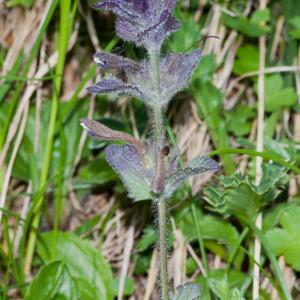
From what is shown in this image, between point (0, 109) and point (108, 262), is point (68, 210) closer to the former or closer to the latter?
point (108, 262)

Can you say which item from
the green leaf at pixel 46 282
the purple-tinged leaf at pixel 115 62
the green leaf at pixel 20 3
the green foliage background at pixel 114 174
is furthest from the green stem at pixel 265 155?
the green leaf at pixel 20 3

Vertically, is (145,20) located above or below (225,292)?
above

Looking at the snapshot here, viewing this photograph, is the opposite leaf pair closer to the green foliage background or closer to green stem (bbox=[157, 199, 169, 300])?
green stem (bbox=[157, 199, 169, 300])

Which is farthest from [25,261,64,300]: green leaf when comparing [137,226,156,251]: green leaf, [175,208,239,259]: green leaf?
[175,208,239,259]: green leaf

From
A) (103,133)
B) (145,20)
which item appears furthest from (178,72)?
(103,133)

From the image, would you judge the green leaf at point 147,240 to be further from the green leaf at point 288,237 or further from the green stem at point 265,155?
the green stem at point 265,155

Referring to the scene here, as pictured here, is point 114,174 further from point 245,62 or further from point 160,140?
point 160,140
